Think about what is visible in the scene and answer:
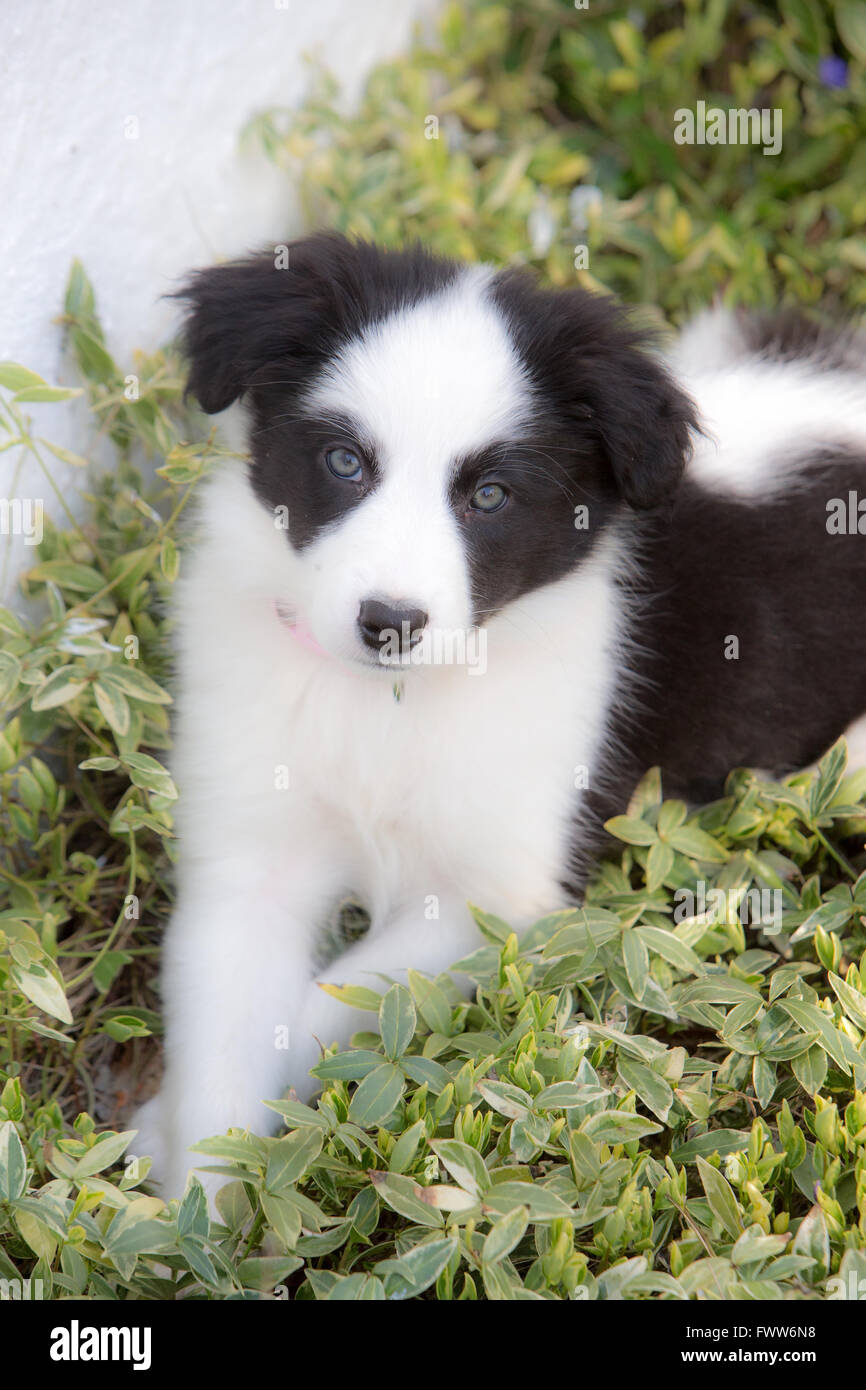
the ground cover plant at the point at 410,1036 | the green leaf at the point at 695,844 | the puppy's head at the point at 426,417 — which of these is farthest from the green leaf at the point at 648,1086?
the puppy's head at the point at 426,417

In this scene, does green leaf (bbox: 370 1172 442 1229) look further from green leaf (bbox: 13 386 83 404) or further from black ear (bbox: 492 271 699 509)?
green leaf (bbox: 13 386 83 404)

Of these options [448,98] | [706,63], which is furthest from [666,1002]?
[706,63]

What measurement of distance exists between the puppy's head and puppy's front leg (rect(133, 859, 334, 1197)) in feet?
2.05

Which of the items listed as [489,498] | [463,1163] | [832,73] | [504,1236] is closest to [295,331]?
[489,498]

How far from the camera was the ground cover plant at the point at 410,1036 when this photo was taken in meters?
2.02

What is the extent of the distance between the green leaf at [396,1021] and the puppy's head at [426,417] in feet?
1.83

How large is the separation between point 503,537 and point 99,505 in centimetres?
118

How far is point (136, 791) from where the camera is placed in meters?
2.74

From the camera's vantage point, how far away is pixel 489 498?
7.61 ft

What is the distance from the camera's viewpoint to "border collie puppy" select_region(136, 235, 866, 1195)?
2260mm

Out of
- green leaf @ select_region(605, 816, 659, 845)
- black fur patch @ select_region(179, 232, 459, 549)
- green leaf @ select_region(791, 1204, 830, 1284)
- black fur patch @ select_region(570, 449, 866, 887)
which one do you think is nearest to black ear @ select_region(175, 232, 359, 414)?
black fur patch @ select_region(179, 232, 459, 549)

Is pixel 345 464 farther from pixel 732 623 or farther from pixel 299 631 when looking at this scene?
pixel 732 623

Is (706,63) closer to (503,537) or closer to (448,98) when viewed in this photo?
(448,98)

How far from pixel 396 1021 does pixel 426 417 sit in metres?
0.98
